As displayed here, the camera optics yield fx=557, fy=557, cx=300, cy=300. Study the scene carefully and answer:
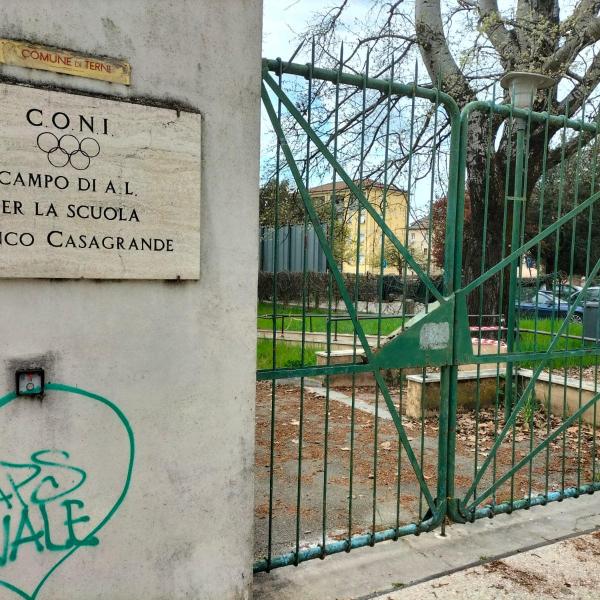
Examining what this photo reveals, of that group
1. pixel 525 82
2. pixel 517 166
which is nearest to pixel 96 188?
pixel 517 166

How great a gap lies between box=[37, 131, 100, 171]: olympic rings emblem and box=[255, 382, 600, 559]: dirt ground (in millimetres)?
1275

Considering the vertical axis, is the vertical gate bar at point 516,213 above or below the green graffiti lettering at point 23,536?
above

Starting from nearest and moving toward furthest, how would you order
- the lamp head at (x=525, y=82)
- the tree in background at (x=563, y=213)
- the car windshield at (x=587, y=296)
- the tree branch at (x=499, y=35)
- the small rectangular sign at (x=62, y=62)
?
the small rectangular sign at (x=62, y=62)
the car windshield at (x=587, y=296)
the lamp head at (x=525, y=82)
the tree branch at (x=499, y=35)
the tree in background at (x=563, y=213)

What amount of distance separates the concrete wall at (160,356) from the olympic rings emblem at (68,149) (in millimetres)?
194

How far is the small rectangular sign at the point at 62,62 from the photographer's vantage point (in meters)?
1.88

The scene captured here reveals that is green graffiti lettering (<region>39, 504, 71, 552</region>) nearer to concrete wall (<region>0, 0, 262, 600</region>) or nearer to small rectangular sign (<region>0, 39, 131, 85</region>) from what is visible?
concrete wall (<region>0, 0, 262, 600</region>)

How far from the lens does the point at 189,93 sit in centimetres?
220

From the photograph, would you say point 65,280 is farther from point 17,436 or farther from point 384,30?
point 384,30

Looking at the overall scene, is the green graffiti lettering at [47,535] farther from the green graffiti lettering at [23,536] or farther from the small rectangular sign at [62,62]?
the small rectangular sign at [62,62]

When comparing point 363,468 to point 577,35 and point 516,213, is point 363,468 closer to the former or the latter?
point 516,213

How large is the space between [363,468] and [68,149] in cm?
380

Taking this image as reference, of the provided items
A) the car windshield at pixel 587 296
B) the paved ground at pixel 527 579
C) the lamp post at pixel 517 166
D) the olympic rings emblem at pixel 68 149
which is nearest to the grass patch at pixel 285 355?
the car windshield at pixel 587 296

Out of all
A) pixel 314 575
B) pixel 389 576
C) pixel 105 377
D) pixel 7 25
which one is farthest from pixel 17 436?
pixel 389 576

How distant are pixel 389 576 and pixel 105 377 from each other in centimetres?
177
